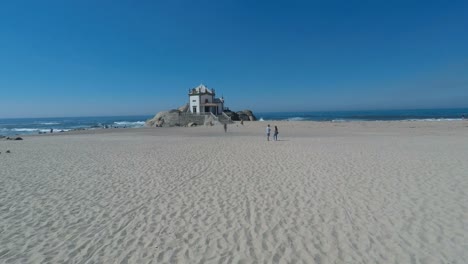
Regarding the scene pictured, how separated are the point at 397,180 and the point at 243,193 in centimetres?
541

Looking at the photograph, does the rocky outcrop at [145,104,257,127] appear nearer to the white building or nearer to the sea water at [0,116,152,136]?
the white building

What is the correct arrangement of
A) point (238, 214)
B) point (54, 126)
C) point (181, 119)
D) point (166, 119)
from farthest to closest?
point (54, 126) → point (166, 119) → point (181, 119) → point (238, 214)

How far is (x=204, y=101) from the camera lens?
54.8 m

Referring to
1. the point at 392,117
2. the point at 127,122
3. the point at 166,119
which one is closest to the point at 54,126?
the point at 127,122

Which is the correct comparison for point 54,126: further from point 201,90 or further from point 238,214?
point 238,214

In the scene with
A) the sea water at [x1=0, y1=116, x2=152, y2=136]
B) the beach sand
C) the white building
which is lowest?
the beach sand

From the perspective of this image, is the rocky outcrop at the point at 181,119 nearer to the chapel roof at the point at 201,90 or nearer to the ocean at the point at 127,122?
the chapel roof at the point at 201,90

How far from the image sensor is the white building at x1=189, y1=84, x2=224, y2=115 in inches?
2144

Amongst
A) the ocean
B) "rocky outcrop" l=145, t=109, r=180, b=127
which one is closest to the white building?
Answer: "rocky outcrop" l=145, t=109, r=180, b=127

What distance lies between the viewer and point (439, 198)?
6500mm

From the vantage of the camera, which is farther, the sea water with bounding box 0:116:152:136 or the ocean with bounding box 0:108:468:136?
the ocean with bounding box 0:108:468:136

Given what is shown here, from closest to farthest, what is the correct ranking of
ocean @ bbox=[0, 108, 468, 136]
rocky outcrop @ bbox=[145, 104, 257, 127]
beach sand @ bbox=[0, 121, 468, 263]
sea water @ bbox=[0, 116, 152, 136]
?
beach sand @ bbox=[0, 121, 468, 263] < rocky outcrop @ bbox=[145, 104, 257, 127] < sea water @ bbox=[0, 116, 152, 136] < ocean @ bbox=[0, 108, 468, 136]

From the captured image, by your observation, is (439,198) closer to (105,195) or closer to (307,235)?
(307,235)

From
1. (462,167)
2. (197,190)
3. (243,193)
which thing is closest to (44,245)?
(197,190)
